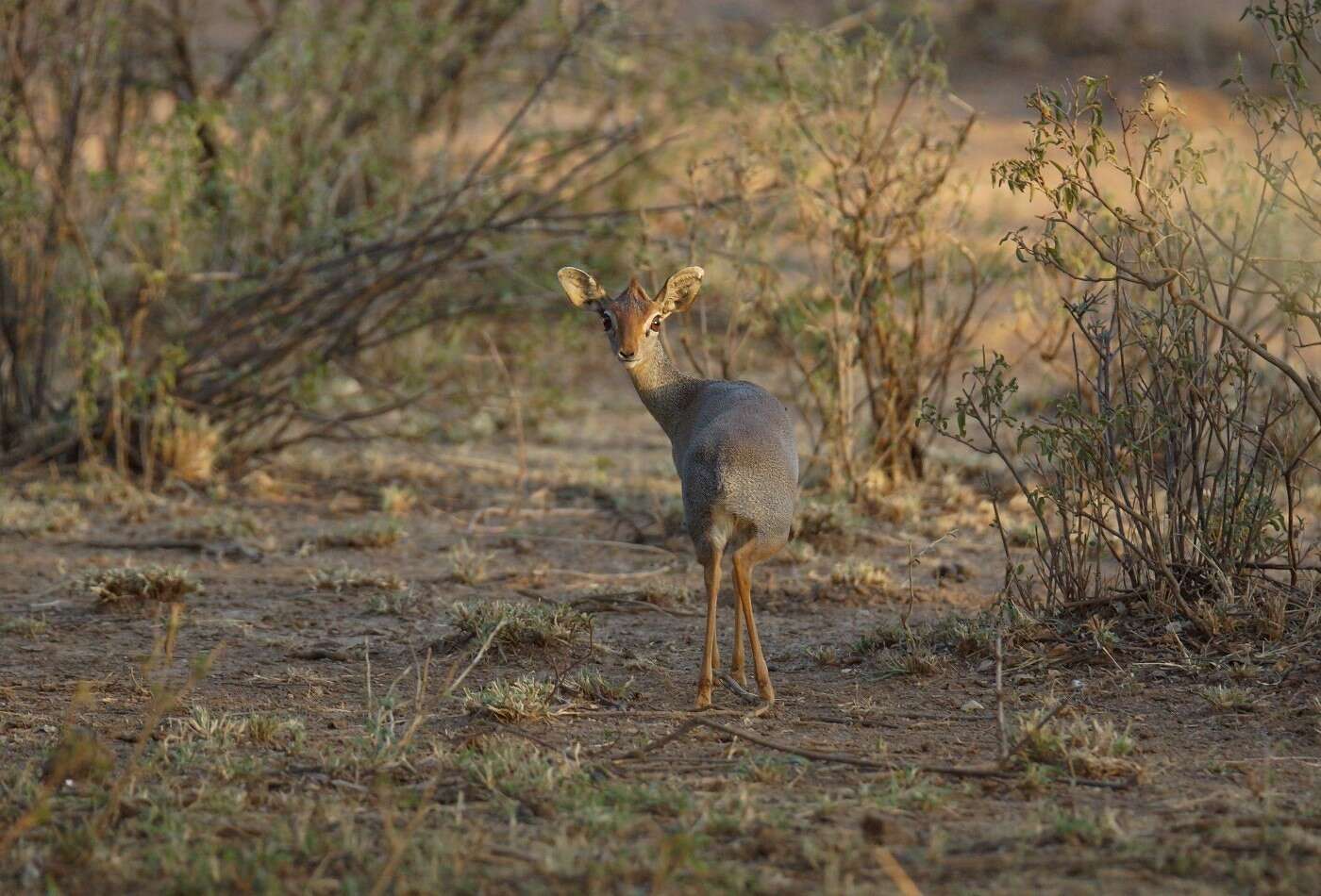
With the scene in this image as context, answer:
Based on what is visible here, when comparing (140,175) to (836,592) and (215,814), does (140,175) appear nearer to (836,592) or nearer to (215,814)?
(836,592)

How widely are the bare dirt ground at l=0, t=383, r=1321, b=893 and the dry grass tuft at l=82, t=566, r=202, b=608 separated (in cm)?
5

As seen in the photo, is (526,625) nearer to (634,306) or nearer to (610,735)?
(610,735)

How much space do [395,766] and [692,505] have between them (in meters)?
1.18

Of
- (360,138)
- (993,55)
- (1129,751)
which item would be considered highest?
(993,55)

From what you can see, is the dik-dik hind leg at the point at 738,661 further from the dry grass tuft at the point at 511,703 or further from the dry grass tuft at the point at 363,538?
the dry grass tuft at the point at 363,538

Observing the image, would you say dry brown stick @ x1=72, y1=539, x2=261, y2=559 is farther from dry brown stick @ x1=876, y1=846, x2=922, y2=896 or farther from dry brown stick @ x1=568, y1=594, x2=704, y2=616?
dry brown stick @ x1=876, y1=846, x2=922, y2=896

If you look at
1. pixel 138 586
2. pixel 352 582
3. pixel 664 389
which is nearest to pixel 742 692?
pixel 664 389

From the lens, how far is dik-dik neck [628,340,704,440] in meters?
5.18

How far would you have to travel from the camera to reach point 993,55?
28.2 metres

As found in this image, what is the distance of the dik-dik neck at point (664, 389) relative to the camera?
5184 mm

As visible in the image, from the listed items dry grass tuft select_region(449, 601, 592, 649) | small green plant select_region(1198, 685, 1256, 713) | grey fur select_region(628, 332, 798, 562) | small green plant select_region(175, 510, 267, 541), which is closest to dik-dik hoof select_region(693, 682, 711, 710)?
grey fur select_region(628, 332, 798, 562)

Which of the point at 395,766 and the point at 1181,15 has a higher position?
the point at 1181,15

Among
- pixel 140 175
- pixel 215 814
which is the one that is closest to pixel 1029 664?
pixel 215 814

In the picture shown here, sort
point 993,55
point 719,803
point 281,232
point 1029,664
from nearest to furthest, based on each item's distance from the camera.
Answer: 1. point 719,803
2. point 1029,664
3. point 281,232
4. point 993,55
